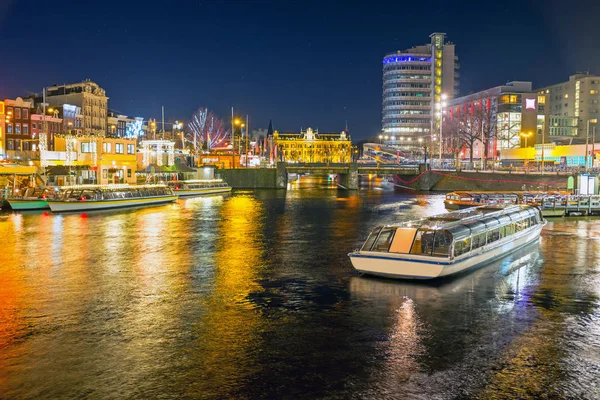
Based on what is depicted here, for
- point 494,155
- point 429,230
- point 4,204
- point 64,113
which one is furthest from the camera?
point 494,155

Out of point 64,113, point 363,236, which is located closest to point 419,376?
point 363,236

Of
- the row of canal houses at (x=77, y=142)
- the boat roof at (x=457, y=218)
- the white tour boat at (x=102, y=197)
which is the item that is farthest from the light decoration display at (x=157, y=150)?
the boat roof at (x=457, y=218)

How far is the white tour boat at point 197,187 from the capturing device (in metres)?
97.1

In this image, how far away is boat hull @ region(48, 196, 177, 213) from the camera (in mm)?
62500

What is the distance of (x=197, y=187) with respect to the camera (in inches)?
4026

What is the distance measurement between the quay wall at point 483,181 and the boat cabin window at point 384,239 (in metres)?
68.8

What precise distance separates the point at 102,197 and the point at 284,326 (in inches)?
2094

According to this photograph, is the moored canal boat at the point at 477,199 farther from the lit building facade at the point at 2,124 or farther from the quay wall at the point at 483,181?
the lit building facade at the point at 2,124

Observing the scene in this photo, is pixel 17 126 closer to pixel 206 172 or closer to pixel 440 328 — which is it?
pixel 206 172

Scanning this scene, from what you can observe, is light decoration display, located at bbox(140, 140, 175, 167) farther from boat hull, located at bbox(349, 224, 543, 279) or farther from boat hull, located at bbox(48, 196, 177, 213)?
boat hull, located at bbox(349, 224, 543, 279)

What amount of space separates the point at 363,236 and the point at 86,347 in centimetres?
2866

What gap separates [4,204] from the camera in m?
65.8

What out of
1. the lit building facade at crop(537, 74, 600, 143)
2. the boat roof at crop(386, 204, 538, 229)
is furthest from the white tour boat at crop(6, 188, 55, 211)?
the lit building facade at crop(537, 74, 600, 143)

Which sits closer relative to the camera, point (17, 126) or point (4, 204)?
point (4, 204)
